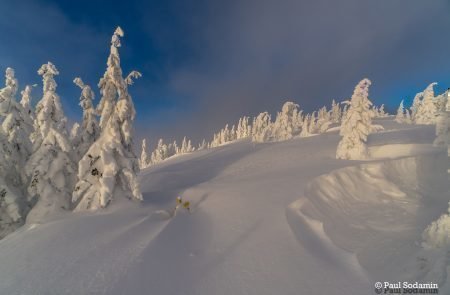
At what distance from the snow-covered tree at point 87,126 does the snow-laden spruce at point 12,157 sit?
3465 millimetres

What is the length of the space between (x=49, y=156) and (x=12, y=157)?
3555mm

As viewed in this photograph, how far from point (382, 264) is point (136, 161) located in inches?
547

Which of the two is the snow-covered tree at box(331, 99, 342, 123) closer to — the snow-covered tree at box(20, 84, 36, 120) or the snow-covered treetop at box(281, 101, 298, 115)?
the snow-covered treetop at box(281, 101, 298, 115)

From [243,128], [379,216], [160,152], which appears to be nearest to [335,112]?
[243,128]

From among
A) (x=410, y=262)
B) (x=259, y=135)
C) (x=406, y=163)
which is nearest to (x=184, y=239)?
(x=410, y=262)

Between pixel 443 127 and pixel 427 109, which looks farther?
pixel 427 109

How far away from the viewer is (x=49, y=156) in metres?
16.1

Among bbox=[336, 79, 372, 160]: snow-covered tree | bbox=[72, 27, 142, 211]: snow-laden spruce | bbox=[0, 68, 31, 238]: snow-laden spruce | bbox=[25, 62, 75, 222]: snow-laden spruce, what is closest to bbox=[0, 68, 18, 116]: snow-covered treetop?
bbox=[0, 68, 31, 238]: snow-laden spruce

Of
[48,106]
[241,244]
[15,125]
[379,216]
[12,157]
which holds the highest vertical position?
[48,106]

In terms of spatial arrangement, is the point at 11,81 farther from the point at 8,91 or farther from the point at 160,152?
the point at 160,152

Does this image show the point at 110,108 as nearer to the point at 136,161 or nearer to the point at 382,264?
the point at 136,161

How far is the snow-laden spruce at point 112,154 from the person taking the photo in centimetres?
1534

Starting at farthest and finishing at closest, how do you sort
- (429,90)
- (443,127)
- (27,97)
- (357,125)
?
(429,90), (357,125), (27,97), (443,127)

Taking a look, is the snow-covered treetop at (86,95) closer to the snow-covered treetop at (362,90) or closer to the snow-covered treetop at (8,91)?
the snow-covered treetop at (8,91)
